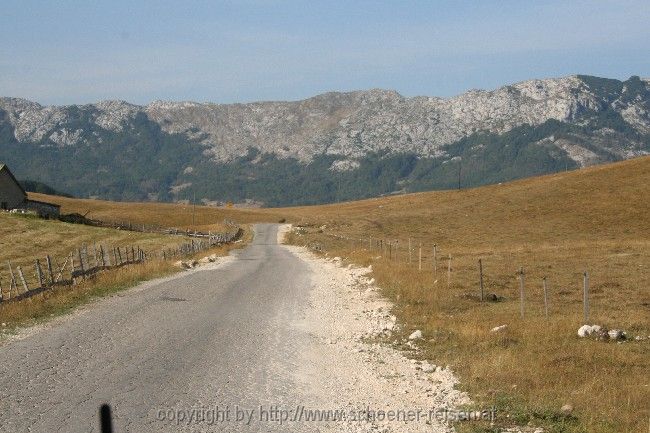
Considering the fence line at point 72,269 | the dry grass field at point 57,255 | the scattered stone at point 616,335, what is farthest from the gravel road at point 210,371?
the scattered stone at point 616,335

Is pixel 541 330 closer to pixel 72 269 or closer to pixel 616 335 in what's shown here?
pixel 616 335

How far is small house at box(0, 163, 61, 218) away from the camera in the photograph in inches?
4481

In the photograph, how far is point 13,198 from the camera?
117 metres

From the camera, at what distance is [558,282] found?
31.3 m

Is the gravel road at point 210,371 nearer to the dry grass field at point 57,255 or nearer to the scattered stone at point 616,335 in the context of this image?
the dry grass field at point 57,255

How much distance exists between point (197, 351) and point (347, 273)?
910 inches

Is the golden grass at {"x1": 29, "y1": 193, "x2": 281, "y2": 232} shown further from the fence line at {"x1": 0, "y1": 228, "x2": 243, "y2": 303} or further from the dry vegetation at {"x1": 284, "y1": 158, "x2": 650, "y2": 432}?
the dry vegetation at {"x1": 284, "y1": 158, "x2": 650, "y2": 432}

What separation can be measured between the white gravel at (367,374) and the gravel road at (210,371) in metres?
0.03

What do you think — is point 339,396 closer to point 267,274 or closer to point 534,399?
point 534,399

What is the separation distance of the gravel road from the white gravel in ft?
0.09

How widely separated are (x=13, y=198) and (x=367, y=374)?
4605 inches

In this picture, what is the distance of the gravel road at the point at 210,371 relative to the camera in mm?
10164

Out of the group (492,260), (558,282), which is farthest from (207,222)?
(558,282)

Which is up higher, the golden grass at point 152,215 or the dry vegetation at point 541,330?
the dry vegetation at point 541,330
